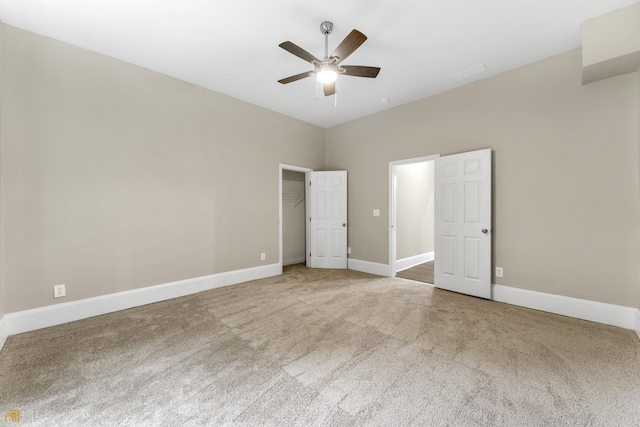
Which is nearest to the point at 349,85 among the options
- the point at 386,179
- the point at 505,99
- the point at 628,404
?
the point at 386,179

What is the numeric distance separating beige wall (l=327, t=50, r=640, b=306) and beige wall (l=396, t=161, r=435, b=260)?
143cm

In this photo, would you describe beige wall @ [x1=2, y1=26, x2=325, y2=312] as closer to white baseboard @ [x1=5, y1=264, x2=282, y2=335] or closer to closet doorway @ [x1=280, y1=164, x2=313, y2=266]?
white baseboard @ [x1=5, y1=264, x2=282, y2=335]

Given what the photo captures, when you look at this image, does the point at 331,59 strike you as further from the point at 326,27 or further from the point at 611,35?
the point at 611,35

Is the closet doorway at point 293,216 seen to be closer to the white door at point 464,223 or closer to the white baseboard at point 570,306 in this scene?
the white door at point 464,223

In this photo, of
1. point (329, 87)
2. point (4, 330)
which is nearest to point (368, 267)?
point (329, 87)

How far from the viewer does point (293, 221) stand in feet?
18.4

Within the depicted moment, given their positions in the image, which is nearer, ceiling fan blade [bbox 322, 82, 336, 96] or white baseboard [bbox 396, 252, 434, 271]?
ceiling fan blade [bbox 322, 82, 336, 96]

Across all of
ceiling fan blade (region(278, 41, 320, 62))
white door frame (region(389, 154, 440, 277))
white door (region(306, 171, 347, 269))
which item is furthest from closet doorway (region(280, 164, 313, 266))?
ceiling fan blade (region(278, 41, 320, 62))

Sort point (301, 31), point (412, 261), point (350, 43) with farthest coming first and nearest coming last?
1. point (412, 261)
2. point (301, 31)
3. point (350, 43)

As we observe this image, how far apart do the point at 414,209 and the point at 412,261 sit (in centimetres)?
115

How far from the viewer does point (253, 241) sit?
175 inches

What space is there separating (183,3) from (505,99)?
3.83 m

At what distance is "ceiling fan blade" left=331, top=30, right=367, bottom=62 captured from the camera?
2066 millimetres

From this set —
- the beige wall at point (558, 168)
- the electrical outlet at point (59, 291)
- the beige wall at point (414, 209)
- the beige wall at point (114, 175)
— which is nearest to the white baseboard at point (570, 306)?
the beige wall at point (558, 168)
